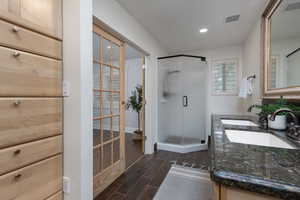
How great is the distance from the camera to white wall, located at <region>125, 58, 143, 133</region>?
4.58 metres

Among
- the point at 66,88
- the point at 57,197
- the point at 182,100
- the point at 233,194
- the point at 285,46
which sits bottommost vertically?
the point at 57,197

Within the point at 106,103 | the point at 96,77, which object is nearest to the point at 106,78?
the point at 96,77

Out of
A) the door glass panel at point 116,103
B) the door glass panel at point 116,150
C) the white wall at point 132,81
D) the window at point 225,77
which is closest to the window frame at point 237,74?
the window at point 225,77

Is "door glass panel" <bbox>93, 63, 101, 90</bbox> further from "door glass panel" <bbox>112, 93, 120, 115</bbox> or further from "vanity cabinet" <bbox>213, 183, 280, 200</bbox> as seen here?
"vanity cabinet" <bbox>213, 183, 280, 200</bbox>

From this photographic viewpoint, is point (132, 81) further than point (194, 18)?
Yes

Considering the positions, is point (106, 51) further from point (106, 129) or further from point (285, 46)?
point (285, 46)

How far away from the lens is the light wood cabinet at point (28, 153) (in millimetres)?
814

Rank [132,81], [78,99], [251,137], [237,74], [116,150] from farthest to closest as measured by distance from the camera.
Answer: [132,81] < [237,74] < [116,150] < [251,137] < [78,99]

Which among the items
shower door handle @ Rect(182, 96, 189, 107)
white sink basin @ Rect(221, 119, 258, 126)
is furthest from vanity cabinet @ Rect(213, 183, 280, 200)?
shower door handle @ Rect(182, 96, 189, 107)

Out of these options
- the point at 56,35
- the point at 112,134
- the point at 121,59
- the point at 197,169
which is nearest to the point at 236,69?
the point at 197,169

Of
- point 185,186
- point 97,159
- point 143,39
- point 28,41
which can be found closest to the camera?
point 28,41

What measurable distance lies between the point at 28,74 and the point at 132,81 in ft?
12.3

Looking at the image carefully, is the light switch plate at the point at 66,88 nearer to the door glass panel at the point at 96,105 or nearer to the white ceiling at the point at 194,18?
the door glass panel at the point at 96,105

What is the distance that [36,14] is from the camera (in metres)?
0.96
